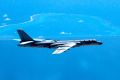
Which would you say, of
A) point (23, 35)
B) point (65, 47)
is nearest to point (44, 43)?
point (23, 35)

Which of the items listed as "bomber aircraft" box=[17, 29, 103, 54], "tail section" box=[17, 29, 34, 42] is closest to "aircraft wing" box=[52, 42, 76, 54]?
"bomber aircraft" box=[17, 29, 103, 54]

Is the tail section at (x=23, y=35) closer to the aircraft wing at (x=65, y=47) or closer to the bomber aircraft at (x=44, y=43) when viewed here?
the bomber aircraft at (x=44, y=43)

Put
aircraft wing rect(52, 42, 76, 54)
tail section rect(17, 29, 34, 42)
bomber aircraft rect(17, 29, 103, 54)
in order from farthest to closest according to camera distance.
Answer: tail section rect(17, 29, 34, 42) → bomber aircraft rect(17, 29, 103, 54) → aircraft wing rect(52, 42, 76, 54)

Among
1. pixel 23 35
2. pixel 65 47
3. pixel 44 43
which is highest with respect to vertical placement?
pixel 23 35

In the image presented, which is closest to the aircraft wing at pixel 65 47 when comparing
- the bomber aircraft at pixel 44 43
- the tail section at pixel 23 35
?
the bomber aircraft at pixel 44 43

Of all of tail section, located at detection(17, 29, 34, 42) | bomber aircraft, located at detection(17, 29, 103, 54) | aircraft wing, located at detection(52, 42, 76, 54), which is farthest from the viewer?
tail section, located at detection(17, 29, 34, 42)

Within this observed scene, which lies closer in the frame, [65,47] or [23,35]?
[65,47]

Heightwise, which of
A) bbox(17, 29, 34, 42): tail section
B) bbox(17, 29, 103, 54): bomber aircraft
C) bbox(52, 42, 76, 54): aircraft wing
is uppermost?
bbox(17, 29, 34, 42): tail section

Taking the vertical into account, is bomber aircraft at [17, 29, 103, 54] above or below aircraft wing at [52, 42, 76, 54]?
above

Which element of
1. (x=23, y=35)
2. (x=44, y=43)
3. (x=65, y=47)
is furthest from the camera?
(x=23, y=35)

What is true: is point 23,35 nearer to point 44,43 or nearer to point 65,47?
point 44,43

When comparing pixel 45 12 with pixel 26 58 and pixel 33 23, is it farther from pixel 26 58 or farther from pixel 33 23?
pixel 26 58

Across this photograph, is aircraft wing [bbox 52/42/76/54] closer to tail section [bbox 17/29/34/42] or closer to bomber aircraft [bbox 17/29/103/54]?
bomber aircraft [bbox 17/29/103/54]

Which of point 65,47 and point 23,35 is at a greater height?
point 23,35
